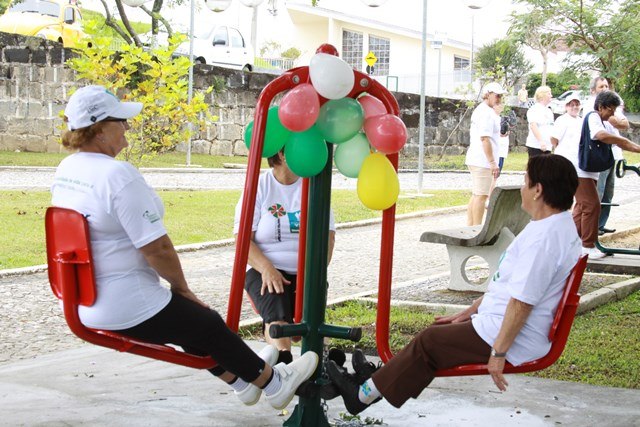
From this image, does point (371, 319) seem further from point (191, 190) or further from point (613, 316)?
point (191, 190)

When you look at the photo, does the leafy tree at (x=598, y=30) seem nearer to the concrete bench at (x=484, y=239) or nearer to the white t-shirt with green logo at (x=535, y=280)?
the concrete bench at (x=484, y=239)

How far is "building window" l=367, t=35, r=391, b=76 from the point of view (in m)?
52.9

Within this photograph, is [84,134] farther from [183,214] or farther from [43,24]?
[43,24]

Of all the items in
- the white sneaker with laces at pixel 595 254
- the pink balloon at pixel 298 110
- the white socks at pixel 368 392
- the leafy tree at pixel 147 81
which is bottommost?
the white socks at pixel 368 392

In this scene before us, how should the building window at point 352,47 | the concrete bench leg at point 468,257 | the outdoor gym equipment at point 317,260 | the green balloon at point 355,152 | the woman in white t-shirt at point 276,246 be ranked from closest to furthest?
the outdoor gym equipment at point 317,260 → the green balloon at point 355,152 → the woman in white t-shirt at point 276,246 → the concrete bench leg at point 468,257 → the building window at point 352,47

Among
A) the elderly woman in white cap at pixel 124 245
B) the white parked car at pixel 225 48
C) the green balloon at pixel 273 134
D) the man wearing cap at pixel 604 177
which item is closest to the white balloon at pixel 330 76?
the green balloon at pixel 273 134

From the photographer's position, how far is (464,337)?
4.23 m

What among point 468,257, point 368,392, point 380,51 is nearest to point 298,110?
point 368,392

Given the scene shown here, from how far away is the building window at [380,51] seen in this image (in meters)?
52.9

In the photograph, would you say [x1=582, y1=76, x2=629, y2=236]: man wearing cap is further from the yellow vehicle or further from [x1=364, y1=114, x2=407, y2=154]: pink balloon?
the yellow vehicle

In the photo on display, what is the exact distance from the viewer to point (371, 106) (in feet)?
14.8

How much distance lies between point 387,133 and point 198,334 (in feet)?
3.64

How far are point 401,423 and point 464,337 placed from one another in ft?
2.45

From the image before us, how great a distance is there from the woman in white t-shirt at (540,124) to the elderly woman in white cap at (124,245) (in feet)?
32.9
